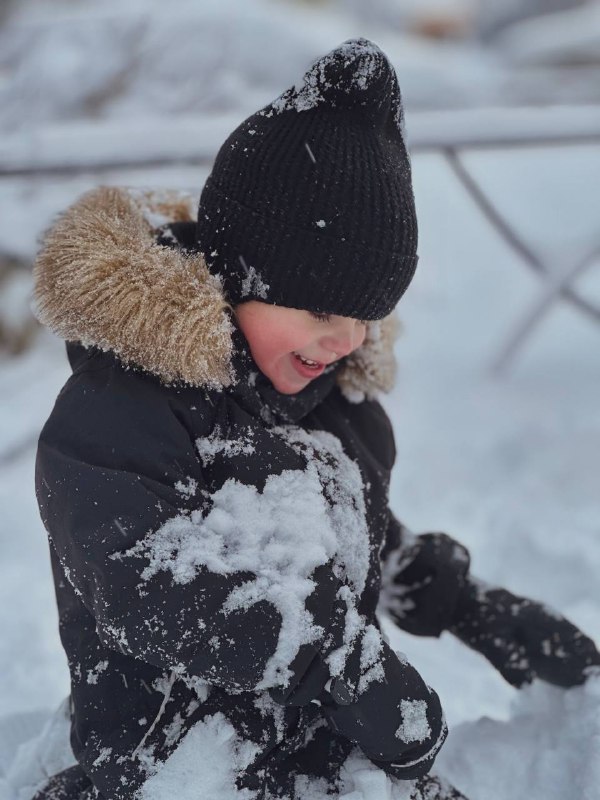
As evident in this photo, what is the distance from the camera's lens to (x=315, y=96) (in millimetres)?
904

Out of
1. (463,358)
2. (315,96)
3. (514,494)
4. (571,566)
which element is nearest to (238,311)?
(315,96)

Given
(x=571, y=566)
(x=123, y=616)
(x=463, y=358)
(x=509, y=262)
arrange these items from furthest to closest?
(x=509, y=262)
(x=463, y=358)
(x=571, y=566)
(x=123, y=616)

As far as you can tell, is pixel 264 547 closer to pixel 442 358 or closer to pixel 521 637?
pixel 521 637

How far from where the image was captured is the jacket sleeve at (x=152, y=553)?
2.57ft

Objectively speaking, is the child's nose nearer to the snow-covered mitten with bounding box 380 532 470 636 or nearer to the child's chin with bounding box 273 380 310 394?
the child's chin with bounding box 273 380 310 394

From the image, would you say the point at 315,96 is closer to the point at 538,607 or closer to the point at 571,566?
the point at 538,607

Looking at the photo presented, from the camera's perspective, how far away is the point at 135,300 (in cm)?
Answer: 86

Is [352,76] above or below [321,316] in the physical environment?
above

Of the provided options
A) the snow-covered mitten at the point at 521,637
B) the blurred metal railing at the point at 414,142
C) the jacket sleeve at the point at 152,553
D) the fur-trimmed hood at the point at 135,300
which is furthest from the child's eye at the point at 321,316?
the blurred metal railing at the point at 414,142

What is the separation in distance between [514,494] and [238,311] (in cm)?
134

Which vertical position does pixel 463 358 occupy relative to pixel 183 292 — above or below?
above

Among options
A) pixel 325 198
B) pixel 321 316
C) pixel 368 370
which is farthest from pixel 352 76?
pixel 368 370

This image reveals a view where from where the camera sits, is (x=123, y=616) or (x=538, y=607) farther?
(x=538, y=607)

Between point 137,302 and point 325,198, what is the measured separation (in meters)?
0.24
